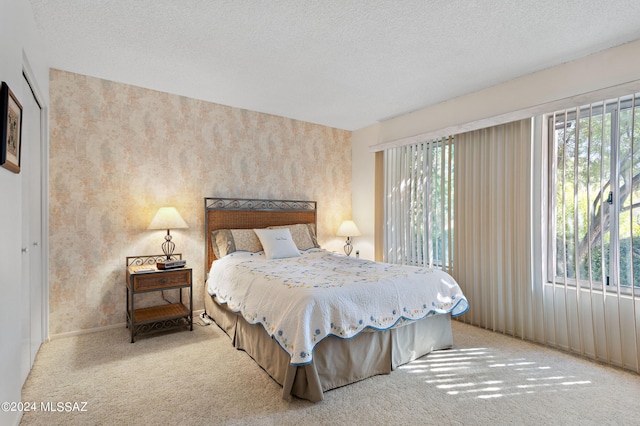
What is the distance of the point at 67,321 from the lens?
10.9 ft

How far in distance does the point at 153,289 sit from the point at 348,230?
2794 mm

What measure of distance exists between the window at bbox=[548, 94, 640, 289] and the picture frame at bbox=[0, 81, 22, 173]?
4.01 m

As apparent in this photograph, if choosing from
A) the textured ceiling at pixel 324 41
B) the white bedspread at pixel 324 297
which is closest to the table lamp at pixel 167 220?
the white bedspread at pixel 324 297

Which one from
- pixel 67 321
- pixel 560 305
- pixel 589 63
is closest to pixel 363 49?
pixel 589 63

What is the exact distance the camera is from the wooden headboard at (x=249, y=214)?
4.09 meters

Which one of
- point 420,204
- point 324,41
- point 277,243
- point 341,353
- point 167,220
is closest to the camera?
point 341,353

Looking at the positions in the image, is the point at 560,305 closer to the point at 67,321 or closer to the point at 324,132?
the point at 324,132

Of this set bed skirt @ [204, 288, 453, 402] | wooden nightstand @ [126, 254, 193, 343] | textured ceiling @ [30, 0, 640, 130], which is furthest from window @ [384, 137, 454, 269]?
wooden nightstand @ [126, 254, 193, 343]

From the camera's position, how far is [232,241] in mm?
3959

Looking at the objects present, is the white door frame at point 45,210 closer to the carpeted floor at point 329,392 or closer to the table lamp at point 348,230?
the carpeted floor at point 329,392

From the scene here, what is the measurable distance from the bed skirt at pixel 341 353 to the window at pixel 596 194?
127 centimetres

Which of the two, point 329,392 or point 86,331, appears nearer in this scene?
point 329,392

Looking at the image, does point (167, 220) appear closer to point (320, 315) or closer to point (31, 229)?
point (31, 229)

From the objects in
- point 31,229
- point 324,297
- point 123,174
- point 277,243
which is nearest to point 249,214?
point 277,243
